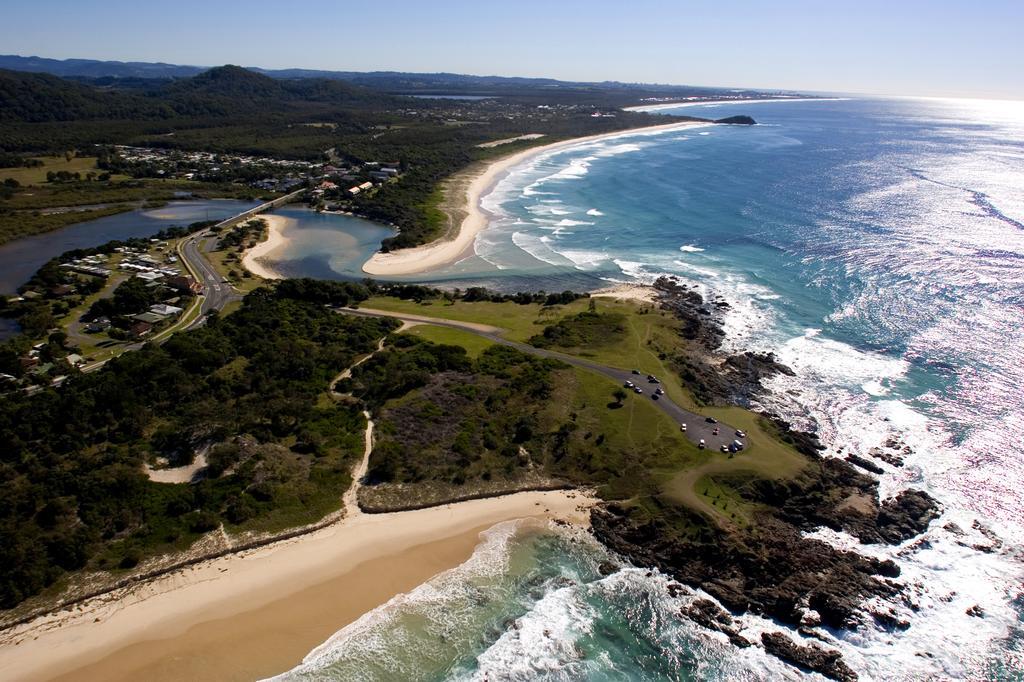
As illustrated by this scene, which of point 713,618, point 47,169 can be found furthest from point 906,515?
point 47,169

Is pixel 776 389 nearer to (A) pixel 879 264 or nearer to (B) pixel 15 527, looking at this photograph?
(A) pixel 879 264

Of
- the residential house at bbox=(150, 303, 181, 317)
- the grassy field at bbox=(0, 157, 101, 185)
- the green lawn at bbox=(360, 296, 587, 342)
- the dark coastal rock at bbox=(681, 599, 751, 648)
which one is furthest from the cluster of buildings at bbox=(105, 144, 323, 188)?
the dark coastal rock at bbox=(681, 599, 751, 648)

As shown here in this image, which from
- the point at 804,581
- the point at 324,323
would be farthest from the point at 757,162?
the point at 804,581

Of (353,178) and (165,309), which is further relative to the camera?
(353,178)

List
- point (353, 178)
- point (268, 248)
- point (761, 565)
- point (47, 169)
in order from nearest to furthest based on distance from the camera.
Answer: point (761, 565), point (268, 248), point (353, 178), point (47, 169)

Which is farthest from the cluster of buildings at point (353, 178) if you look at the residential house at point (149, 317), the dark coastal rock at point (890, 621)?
the dark coastal rock at point (890, 621)

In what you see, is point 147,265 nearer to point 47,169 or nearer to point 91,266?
point 91,266
